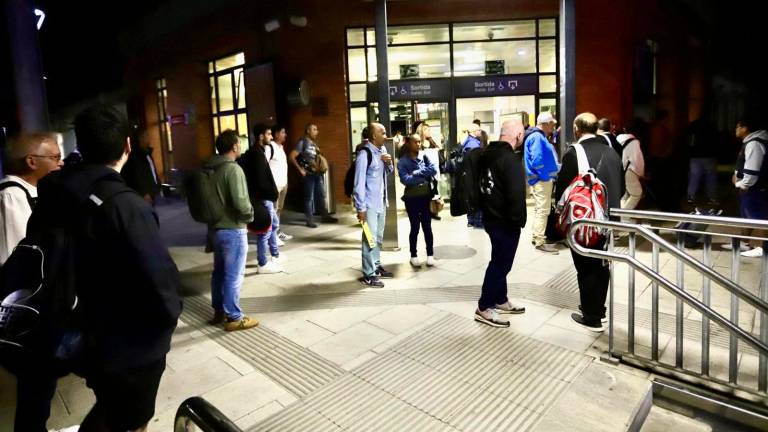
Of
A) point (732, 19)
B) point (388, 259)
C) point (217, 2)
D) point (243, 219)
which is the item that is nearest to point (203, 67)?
point (217, 2)

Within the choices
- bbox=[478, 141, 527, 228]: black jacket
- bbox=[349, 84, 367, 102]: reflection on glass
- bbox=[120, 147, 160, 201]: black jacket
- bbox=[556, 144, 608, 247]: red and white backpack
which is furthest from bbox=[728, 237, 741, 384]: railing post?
bbox=[349, 84, 367, 102]: reflection on glass

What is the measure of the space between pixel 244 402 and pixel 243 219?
1.72m

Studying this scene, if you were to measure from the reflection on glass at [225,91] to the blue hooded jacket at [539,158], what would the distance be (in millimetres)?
9851

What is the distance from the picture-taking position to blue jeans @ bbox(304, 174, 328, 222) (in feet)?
31.3

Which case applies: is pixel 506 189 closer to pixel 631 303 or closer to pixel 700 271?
pixel 631 303

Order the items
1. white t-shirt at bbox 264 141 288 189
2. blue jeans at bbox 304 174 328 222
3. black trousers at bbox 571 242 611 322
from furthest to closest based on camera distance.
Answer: blue jeans at bbox 304 174 328 222
white t-shirt at bbox 264 141 288 189
black trousers at bbox 571 242 611 322

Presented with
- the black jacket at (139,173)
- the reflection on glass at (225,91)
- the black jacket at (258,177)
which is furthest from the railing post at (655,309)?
the reflection on glass at (225,91)

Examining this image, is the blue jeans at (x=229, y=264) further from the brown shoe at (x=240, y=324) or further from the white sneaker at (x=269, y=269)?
the white sneaker at (x=269, y=269)

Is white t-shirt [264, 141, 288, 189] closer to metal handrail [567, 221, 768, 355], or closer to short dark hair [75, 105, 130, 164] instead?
metal handrail [567, 221, 768, 355]

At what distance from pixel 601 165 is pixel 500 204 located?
1.05 meters

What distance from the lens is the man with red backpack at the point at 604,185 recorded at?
4.35 meters

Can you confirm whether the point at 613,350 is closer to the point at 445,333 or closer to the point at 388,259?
the point at 445,333

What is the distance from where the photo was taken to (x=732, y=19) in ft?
58.8

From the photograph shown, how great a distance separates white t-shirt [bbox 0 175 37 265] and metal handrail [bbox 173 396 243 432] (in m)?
2.06
